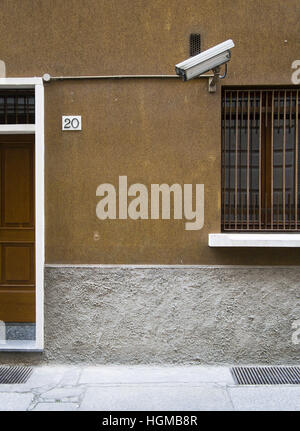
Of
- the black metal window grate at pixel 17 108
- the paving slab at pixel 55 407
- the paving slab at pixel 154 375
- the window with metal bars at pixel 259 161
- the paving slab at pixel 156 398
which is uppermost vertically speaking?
the black metal window grate at pixel 17 108

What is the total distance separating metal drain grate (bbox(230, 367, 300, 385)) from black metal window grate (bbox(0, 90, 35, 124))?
12.3 ft

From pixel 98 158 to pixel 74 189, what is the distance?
45cm

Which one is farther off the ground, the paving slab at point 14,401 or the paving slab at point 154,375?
the paving slab at point 154,375

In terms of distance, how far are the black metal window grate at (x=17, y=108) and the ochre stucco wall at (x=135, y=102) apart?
1.03 feet

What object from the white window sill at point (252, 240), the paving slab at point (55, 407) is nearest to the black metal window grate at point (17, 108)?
the white window sill at point (252, 240)

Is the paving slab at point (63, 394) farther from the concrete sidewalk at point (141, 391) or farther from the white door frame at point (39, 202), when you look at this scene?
the white door frame at point (39, 202)

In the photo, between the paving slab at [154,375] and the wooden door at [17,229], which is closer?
the paving slab at [154,375]

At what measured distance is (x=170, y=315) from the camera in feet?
16.6

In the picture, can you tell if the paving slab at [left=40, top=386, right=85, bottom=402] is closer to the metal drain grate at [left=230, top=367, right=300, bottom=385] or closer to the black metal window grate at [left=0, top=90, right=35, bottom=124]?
the metal drain grate at [left=230, top=367, right=300, bottom=385]

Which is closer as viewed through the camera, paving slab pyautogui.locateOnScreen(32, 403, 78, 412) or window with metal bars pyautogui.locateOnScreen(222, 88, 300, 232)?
paving slab pyautogui.locateOnScreen(32, 403, 78, 412)

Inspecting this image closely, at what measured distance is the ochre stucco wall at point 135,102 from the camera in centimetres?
504

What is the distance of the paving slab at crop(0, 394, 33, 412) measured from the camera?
4.00 m

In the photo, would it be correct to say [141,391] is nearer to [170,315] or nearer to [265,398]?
[170,315]

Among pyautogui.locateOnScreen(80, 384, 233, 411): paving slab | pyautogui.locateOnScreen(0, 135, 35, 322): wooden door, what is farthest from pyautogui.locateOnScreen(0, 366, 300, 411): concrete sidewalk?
pyautogui.locateOnScreen(0, 135, 35, 322): wooden door
